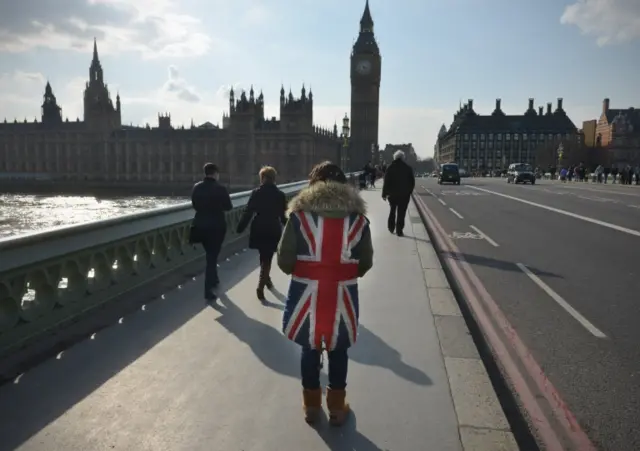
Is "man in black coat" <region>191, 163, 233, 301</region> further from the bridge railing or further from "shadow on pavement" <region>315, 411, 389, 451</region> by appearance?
"shadow on pavement" <region>315, 411, 389, 451</region>

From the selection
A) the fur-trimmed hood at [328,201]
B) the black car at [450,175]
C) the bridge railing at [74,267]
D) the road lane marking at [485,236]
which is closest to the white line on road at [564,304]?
the road lane marking at [485,236]

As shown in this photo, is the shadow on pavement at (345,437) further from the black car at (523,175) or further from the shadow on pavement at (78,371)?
the black car at (523,175)

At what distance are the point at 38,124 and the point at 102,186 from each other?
28899 millimetres

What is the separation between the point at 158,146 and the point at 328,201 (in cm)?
12433

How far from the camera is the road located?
390cm

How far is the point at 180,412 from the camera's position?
3.59 meters

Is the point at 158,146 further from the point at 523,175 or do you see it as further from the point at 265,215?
the point at 265,215

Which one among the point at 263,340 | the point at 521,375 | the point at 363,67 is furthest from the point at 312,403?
the point at 363,67

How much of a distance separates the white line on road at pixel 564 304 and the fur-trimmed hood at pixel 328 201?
3.59 meters

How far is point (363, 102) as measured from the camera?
134 metres

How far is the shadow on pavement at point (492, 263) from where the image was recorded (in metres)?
8.32

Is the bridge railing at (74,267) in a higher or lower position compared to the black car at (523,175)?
lower

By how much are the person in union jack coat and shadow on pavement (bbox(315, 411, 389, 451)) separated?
6 centimetres

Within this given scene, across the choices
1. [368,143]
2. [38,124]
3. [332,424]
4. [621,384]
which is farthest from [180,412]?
[38,124]
